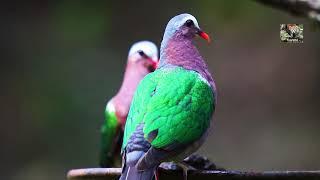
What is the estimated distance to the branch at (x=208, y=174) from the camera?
1.79 metres

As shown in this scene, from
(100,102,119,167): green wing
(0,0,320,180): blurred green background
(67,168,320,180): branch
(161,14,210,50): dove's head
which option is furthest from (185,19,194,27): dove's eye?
Answer: (0,0,320,180): blurred green background

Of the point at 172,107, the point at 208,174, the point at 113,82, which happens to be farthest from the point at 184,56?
the point at 113,82

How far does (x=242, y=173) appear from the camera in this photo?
182cm

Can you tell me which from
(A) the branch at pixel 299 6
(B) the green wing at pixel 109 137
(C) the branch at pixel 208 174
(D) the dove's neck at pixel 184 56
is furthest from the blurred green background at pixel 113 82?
(A) the branch at pixel 299 6

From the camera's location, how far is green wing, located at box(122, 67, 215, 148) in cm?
206

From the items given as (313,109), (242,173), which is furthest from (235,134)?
(242,173)

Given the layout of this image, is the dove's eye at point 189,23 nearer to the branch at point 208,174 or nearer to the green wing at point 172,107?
the green wing at point 172,107

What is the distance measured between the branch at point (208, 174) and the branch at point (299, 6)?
2.39 feet

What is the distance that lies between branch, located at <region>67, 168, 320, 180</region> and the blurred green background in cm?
318

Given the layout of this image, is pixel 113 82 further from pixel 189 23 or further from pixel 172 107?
pixel 172 107

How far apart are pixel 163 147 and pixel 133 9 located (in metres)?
4.12

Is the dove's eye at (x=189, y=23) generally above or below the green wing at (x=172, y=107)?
above

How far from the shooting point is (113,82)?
601 cm

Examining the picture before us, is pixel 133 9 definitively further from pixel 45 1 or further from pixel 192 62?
pixel 192 62
